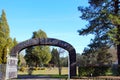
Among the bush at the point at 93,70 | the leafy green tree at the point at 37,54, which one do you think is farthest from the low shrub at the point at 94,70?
the leafy green tree at the point at 37,54

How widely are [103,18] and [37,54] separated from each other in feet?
147

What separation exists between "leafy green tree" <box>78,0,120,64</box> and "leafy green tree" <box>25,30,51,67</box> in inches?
1638

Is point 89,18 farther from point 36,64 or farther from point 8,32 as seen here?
point 36,64

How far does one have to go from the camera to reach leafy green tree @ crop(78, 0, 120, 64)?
3347cm

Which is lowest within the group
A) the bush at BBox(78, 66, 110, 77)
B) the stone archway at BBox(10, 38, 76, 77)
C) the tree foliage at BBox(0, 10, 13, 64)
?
the bush at BBox(78, 66, 110, 77)

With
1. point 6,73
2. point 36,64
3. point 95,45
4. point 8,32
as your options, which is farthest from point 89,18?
point 36,64

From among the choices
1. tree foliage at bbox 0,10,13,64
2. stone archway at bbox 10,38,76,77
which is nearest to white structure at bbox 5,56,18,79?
stone archway at bbox 10,38,76,77

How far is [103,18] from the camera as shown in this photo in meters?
34.4

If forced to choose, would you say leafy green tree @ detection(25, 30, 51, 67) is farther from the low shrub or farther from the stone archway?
the low shrub

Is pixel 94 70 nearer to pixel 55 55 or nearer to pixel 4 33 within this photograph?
pixel 4 33

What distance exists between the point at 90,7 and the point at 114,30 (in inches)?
194

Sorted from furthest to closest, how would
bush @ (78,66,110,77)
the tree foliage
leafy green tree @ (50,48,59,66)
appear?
leafy green tree @ (50,48,59,66) < the tree foliage < bush @ (78,66,110,77)

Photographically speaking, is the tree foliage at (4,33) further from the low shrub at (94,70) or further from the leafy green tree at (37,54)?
the leafy green tree at (37,54)

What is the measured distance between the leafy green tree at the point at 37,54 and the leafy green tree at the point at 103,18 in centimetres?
4161
